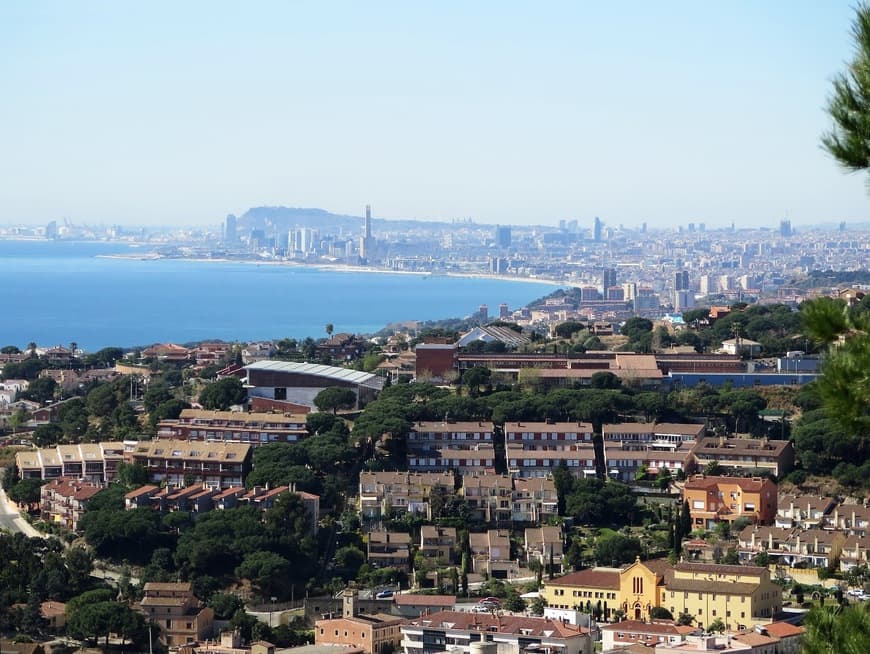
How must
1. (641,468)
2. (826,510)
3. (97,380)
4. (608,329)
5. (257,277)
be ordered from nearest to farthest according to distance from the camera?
(826,510), (641,468), (97,380), (608,329), (257,277)

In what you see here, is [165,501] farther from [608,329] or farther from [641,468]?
[608,329]

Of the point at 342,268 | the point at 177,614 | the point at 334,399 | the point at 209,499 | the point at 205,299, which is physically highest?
the point at 334,399

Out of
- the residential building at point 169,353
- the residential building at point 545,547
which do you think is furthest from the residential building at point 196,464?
the residential building at point 169,353

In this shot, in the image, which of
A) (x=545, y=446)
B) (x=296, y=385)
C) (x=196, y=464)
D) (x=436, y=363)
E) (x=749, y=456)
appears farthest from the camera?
(x=436, y=363)

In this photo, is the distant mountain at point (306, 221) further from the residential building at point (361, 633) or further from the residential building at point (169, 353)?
the residential building at point (361, 633)

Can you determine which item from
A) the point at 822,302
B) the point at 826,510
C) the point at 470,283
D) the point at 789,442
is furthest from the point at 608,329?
the point at 470,283

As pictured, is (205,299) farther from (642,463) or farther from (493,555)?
(493,555)

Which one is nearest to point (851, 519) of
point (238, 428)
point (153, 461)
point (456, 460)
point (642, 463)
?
point (642, 463)
